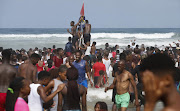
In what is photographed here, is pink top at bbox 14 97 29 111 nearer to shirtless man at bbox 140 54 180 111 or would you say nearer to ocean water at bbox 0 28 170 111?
shirtless man at bbox 140 54 180 111

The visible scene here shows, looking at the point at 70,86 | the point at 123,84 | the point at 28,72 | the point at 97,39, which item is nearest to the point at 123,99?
the point at 123,84

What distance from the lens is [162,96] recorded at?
4.91 ft

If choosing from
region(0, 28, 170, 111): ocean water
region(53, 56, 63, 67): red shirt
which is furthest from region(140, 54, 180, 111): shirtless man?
region(53, 56, 63, 67): red shirt

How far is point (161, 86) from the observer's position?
1489mm

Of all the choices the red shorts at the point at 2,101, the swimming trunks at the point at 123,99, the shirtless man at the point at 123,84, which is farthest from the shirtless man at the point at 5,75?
the swimming trunks at the point at 123,99

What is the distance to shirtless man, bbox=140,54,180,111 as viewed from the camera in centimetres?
149

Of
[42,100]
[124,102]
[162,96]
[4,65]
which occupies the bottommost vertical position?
[124,102]

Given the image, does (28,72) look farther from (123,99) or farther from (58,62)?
(58,62)

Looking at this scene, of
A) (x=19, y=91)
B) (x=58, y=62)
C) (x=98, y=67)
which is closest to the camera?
(x=19, y=91)

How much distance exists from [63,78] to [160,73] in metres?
3.55

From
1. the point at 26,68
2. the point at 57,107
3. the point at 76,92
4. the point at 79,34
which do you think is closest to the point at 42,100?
the point at 57,107

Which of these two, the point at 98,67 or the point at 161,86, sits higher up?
the point at 161,86

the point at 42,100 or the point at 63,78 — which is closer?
the point at 42,100
